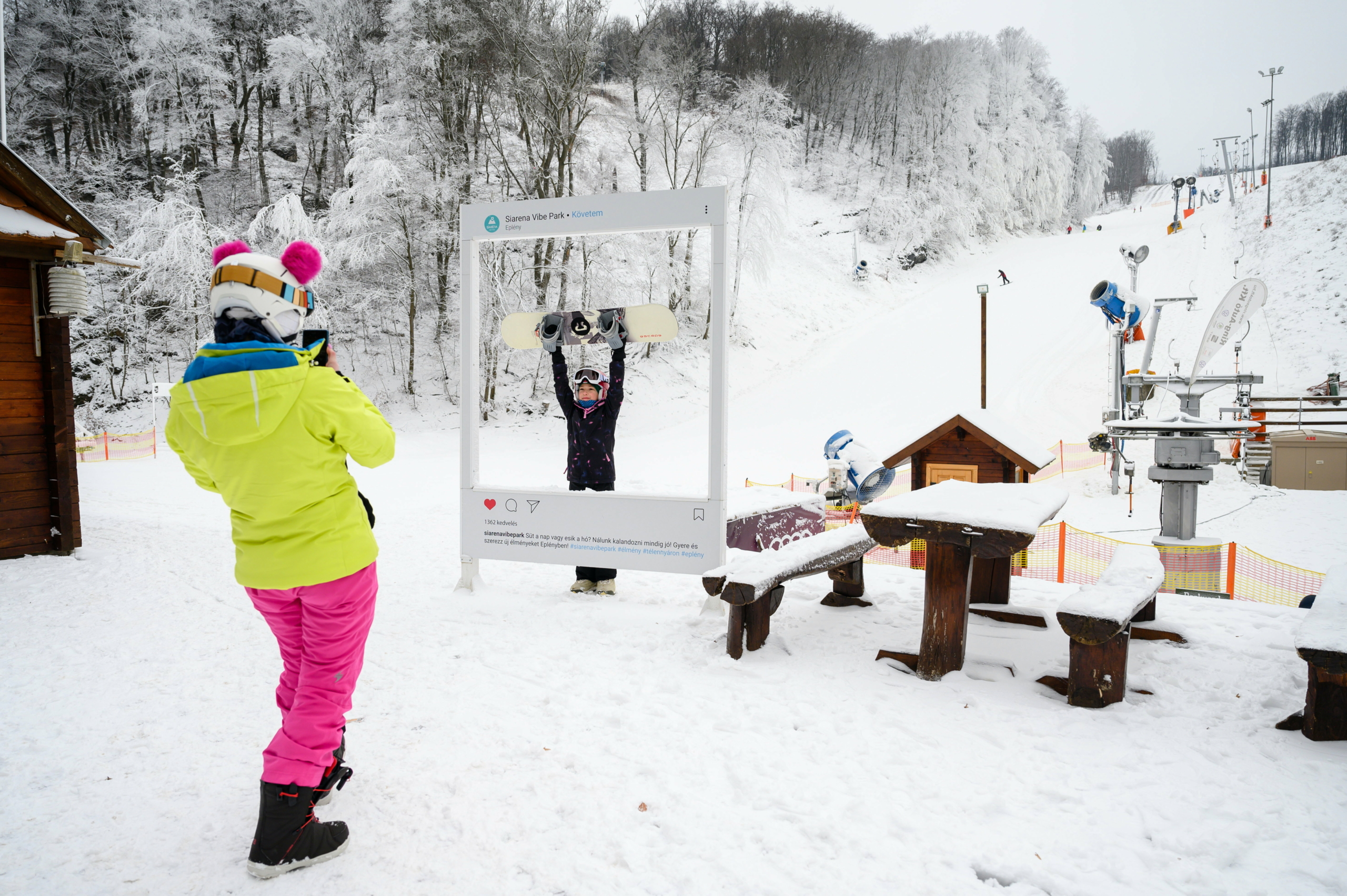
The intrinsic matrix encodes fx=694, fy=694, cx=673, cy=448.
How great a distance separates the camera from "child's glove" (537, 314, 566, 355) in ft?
17.0

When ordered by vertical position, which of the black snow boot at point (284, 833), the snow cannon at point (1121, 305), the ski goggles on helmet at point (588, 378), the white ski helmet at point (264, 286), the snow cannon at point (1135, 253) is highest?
the snow cannon at point (1135, 253)

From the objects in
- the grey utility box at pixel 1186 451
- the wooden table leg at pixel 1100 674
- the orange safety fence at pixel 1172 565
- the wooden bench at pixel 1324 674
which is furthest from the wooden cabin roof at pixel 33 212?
the grey utility box at pixel 1186 451

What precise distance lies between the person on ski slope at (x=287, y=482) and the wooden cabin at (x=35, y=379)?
19.6 feet

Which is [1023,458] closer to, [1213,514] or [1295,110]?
[1213,514]

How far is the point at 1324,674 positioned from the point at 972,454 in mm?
3916

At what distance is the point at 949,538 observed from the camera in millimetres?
3363

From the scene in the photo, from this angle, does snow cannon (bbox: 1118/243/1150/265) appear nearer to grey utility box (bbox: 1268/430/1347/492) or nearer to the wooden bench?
grey utility box (bbox: 1268/430/1347/492)

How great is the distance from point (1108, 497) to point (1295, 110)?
3500 cm

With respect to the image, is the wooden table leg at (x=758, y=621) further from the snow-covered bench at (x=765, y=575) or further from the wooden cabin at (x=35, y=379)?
the wooden cabin at (x=35, y=379)

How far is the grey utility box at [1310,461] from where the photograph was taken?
1041 centimetres

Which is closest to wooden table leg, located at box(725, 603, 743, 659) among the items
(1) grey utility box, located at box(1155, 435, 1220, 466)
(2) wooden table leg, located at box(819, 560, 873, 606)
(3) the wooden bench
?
(2) wooden table leg, located at box(819, 560, 873, 606)

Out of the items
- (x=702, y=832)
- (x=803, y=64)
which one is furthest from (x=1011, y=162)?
(x=702, y=832)

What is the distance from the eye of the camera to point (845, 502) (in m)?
7.98

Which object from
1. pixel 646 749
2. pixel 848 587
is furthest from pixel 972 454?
pixel 646 749
